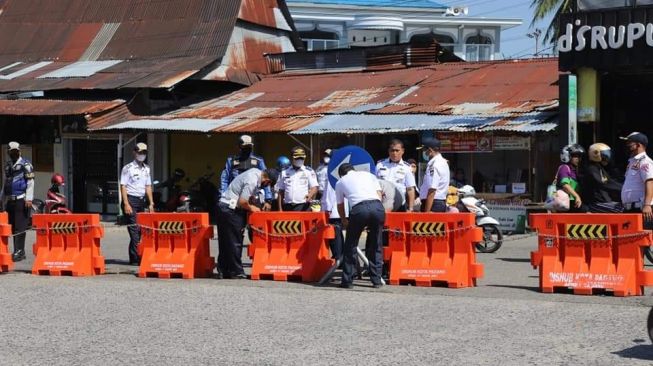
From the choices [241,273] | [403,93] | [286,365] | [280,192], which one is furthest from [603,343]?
[403,93]

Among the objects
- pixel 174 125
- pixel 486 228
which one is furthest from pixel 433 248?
pixel 174 125

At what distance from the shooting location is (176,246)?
12867mm

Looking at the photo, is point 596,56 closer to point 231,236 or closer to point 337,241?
point 337,241

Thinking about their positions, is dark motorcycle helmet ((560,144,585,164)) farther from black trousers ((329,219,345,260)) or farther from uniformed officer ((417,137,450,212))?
black trousers ((329,219,345,260))

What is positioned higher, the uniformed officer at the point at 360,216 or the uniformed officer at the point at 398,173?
the uniformed officer at the point at 398,173

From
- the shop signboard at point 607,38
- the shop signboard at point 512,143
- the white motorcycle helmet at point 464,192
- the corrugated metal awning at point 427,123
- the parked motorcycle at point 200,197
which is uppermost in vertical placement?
the shop signboard at point 607,38

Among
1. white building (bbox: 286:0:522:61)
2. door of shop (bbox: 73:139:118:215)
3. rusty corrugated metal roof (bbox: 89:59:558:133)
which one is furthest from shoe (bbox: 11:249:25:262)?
white building (bbox: 286:0:522:61)

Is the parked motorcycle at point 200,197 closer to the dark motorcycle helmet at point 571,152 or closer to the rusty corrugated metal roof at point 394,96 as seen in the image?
the rusty corrugated metal roof at point 394,96

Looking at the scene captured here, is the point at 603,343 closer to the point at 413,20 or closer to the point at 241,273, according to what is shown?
the point at 241,273

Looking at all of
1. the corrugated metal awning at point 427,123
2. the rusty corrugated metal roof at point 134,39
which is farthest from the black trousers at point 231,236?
the rusty corrugated metal roof at point 134,39

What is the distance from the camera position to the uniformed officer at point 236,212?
12.2 m

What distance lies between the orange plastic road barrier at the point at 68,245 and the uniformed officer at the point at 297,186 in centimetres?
297

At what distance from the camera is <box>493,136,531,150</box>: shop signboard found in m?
21.0

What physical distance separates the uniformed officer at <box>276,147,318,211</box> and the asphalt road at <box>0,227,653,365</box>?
123 inches
